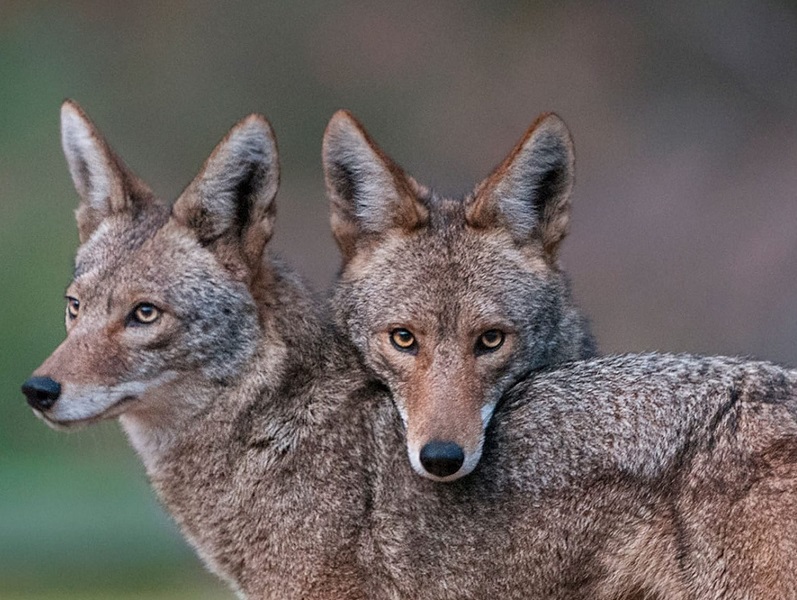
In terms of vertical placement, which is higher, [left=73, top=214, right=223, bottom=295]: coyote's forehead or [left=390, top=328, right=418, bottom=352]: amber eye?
[left=73, top=214, right=223, bottom=295]: coyote's forehead

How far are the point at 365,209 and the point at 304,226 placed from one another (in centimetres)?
840

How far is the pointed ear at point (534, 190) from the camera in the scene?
641 cm

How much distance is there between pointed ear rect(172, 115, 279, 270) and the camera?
19.7 feet

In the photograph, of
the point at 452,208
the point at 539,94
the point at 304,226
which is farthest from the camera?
the point at 539,94

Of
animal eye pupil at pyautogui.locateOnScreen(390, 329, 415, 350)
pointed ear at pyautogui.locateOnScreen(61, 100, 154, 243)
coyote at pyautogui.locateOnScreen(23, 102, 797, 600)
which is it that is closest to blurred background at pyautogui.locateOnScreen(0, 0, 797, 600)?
pointed ear at pyautogui.locateOnScreen(61, 100, 154, 243)

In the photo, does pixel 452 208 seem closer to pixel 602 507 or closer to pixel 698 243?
pixel 602 507

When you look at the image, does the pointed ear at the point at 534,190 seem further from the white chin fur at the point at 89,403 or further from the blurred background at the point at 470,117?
the blurred background at the point at 470,117

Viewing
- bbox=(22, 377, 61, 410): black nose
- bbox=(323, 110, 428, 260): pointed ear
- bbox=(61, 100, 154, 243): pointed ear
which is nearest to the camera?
bbox=(22, 377, 61, 410): black nose

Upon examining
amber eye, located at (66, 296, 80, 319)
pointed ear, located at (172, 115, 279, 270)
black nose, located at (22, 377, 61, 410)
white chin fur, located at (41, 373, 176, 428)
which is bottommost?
white chin fur, located at (41, 373, 176, 428)

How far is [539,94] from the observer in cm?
1619

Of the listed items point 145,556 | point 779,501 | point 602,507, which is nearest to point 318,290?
point 602,507

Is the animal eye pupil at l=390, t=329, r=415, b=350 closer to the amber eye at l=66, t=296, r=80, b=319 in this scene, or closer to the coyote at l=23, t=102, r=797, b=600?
the coyote at l=23, t=102, r=797, b=600

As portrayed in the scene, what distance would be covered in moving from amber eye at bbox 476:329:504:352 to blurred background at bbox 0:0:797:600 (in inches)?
322

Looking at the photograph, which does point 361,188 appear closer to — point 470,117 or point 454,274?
point 454,274
